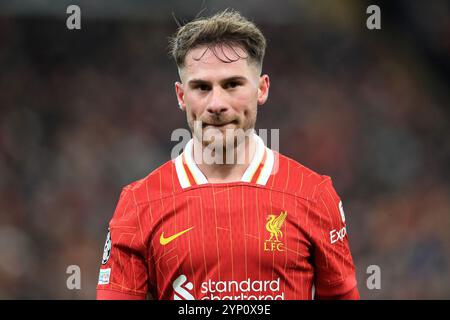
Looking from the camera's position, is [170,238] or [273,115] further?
[273,115]

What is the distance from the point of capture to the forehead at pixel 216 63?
326 cm

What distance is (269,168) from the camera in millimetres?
3441

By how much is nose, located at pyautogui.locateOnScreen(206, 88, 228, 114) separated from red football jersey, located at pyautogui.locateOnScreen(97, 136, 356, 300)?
345 millimetres

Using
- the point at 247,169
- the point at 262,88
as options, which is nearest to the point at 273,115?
the point at 262,88

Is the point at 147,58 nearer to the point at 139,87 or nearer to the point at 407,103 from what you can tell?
Answer: the point at 139,87

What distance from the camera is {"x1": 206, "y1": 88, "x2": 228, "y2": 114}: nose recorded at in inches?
126

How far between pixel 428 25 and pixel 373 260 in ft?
8.46

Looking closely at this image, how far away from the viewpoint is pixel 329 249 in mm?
3330

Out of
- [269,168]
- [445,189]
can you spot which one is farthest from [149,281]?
[445,189]

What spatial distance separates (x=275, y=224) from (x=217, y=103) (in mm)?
595

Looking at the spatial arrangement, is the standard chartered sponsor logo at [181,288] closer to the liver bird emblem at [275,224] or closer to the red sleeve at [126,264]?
the red sleeve at [126,264]

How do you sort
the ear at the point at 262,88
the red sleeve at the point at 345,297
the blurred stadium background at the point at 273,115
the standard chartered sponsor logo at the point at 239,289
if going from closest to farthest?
the standard chartered sponsor logo at the point at 239,289 < the red sleeve at the point at 345,297 < the ear at the point at 262,88 < the blurred stadium background at the point at 273,115

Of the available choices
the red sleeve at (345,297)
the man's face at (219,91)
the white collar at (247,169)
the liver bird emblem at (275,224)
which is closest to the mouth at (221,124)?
the man's face at (219,91)

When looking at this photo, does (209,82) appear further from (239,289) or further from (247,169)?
(239,289)
